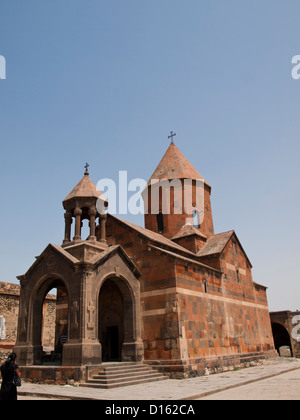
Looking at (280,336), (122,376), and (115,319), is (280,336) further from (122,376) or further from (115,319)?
(122,376)

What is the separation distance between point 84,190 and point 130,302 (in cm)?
473

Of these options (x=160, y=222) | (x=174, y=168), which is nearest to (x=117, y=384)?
(x=160, y=222)

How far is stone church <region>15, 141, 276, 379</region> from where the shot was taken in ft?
36.6

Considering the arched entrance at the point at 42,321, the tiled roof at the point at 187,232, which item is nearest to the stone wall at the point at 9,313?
the arched entrance at the point at 42,321

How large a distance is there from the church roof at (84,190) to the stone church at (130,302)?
0.13 feet

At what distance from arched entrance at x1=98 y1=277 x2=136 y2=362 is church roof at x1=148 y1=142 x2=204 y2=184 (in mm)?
7881

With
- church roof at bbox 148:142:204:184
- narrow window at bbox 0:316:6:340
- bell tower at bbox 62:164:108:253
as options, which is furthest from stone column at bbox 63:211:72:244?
narrow window at bbox 0:316:6:340

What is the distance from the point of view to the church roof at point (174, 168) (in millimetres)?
19625

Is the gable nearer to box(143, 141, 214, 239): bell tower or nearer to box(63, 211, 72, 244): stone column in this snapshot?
box(63, 211, 72, 244): stone column

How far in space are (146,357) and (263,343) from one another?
860 cm

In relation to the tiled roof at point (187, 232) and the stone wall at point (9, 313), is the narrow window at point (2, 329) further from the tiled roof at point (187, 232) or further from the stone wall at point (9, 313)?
the tiled roof at point (187, 232)

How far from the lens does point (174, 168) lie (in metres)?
20.0
